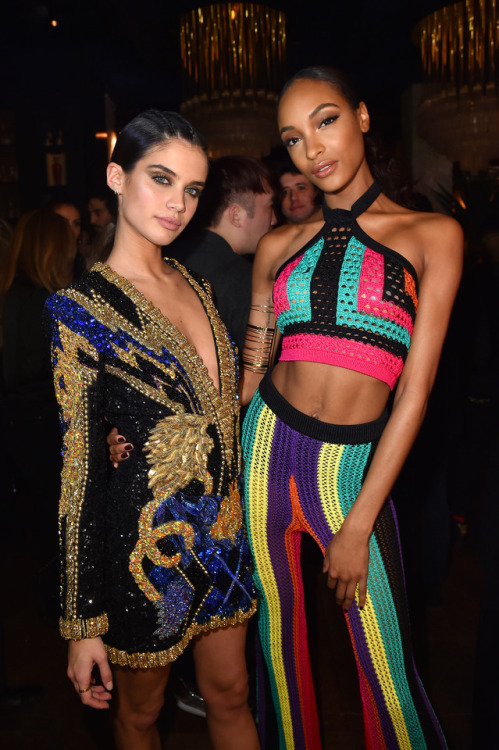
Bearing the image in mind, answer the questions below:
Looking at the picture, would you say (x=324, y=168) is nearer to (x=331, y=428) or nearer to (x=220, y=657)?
(x=331, y=428)

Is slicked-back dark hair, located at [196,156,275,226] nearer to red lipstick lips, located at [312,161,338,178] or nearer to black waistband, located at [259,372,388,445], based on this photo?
red lipstick lips, located at [312,161,338,178]

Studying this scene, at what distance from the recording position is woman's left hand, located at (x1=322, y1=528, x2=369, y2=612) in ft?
4.73

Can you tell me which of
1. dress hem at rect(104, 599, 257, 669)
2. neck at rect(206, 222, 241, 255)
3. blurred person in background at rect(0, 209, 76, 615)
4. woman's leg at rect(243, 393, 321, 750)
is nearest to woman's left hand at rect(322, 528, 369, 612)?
woman's leg at rect(243, 393, 321, 750)

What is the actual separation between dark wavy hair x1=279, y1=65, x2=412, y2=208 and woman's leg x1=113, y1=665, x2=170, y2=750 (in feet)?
4.18

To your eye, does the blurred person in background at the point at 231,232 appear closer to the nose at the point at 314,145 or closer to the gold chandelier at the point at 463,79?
the nose at the point at 314,145

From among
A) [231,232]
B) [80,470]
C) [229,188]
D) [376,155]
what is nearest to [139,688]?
[80,470]

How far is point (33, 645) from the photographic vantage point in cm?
273

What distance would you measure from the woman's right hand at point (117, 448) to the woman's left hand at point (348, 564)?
1.62 ft

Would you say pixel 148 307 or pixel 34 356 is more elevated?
pixel 148 307

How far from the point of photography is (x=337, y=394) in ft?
4.91

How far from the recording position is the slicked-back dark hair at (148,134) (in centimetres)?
135

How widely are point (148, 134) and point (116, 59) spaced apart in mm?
5548

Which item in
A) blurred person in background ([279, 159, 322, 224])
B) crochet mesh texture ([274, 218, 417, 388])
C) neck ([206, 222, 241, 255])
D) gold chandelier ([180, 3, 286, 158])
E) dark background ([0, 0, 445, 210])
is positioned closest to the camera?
crochet mesh texture ([274, 218, 417, 388])

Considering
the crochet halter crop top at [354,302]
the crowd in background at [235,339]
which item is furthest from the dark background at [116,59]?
the crochet halter crop top at [354,302]
